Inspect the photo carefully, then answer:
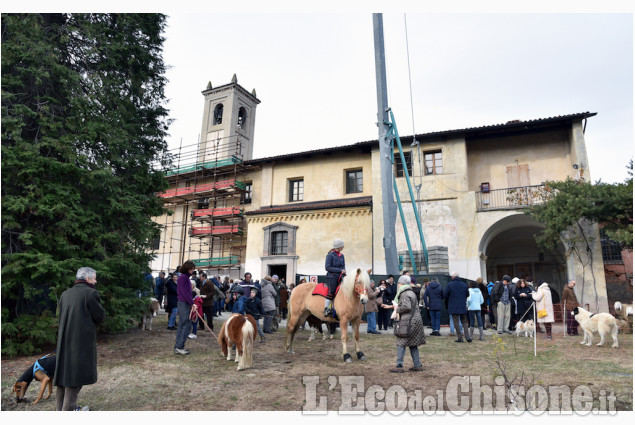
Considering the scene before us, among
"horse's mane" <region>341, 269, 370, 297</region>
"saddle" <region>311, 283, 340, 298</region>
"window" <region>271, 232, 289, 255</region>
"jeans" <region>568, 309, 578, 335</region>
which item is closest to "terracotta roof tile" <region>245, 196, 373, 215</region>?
"window" <region>271, 232, 289, 255</region>

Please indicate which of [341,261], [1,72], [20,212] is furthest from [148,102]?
[341,261]

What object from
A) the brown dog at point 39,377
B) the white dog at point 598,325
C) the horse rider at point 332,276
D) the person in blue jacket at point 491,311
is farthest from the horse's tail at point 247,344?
the person in blue jacket at point 491,311

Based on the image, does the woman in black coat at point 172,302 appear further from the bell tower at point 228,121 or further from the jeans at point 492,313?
the bell tower at point 228,121

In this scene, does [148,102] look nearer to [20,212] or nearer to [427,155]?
[20,212]

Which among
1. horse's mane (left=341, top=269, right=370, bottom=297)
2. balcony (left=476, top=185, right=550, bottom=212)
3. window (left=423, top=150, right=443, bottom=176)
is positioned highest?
window (left=423, top=150, right=443, bottom=176)

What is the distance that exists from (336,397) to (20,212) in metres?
7.86

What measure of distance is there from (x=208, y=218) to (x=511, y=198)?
20.0m

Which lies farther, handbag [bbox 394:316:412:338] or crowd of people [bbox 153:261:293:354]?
crowd of people [bbox 153:261:293:354]

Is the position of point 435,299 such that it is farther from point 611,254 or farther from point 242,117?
point 242,117

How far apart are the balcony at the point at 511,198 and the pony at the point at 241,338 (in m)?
16.4

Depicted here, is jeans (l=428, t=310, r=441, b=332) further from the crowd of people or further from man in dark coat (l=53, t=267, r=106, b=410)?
man in dark coat (l=53, t=267, r=106, b=410)

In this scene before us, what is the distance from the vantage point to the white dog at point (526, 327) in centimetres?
1240

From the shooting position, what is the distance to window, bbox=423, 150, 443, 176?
74.1 ft

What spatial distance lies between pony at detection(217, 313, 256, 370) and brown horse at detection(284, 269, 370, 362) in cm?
152
